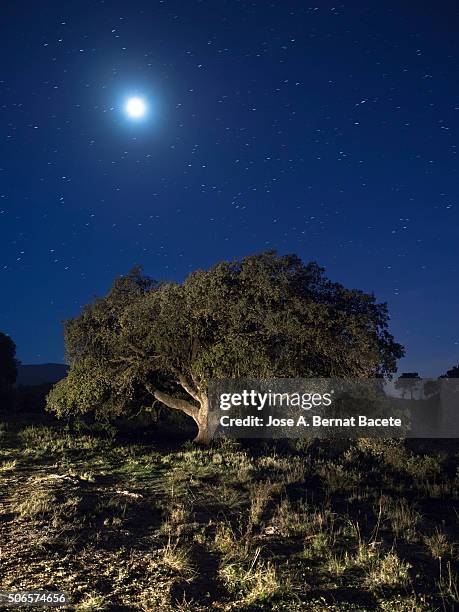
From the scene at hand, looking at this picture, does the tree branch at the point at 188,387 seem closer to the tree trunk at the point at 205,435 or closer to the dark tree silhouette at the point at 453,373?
the tree trunk at the point at 205,435

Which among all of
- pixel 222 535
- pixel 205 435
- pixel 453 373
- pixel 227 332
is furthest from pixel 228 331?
pixel 453 373

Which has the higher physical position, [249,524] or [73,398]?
[73,398]

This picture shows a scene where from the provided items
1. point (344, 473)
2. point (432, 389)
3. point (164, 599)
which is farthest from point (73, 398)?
point (432, 389)

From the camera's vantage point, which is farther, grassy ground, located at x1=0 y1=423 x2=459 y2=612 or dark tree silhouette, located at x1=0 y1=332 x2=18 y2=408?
dark tree silhouette, located at x1=0 y1=332 x2=18 y2=408

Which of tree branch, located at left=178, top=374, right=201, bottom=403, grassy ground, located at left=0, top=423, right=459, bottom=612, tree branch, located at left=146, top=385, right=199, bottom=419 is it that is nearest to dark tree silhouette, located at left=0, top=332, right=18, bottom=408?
tree branch, located at left=146, top=385, right=199, bottom=419

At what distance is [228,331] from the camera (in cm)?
2217

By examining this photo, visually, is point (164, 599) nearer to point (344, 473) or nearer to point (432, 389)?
point (344, 473)

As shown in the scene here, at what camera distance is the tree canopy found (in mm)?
21516

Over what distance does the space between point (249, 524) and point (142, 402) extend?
20.5 meters

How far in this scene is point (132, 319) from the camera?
913 inches

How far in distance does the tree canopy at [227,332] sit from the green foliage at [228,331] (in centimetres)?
5

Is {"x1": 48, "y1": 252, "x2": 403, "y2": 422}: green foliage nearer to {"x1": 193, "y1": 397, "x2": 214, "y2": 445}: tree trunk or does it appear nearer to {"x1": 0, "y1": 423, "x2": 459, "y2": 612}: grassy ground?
{"x1": 193, "y1": 397, "x2": 214, "y2": 445}: tree trunk

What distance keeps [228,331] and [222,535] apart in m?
13.0

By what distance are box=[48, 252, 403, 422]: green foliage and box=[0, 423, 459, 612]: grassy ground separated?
16.4ft
